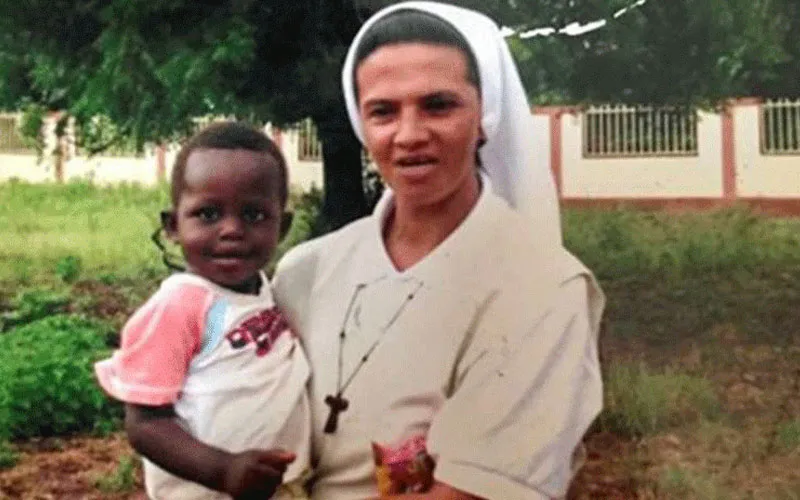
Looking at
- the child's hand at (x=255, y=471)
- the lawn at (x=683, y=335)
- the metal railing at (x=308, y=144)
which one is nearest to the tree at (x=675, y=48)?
the lawn at (x=683, y=335)

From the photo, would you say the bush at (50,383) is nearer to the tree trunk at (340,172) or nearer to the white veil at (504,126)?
the tree trunk at (340,172)

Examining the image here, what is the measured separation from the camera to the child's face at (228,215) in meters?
0.76

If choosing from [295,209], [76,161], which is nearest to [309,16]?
[295,209]

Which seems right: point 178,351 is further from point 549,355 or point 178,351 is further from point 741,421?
point 741,421

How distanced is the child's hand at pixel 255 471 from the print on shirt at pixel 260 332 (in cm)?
6

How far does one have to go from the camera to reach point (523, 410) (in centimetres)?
70

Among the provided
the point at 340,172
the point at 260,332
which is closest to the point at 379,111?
the point at 260,332

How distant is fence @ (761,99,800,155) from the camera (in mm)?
1211

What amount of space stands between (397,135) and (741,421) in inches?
23.6

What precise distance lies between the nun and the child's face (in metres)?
0.05

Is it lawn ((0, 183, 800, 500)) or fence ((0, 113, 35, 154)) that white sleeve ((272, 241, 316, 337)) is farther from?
fence ((0, 113, 35, 154))

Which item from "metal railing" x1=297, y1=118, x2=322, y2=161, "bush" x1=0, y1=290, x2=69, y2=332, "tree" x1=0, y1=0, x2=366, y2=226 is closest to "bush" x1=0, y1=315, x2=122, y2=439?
"bush" x1=0, y1=290, x2=69, y2=332

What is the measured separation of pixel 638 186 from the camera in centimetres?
117

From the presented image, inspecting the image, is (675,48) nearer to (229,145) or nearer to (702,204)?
(702,204)
